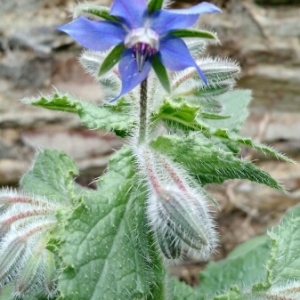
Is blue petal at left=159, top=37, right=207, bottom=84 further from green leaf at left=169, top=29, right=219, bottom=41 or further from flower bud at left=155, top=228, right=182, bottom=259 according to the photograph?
flower bud at left=155, top=228, right=182, bottom=259

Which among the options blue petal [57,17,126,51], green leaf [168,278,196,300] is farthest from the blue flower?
green leaf [168,278,196,300]

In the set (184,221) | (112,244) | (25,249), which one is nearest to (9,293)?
(25,249)

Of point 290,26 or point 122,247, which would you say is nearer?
point 122,247

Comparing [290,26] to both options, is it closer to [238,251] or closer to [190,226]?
[238,251]

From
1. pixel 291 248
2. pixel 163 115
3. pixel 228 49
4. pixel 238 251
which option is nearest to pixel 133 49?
pixel 163 115

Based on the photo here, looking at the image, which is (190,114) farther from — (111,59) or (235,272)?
(235,272)
